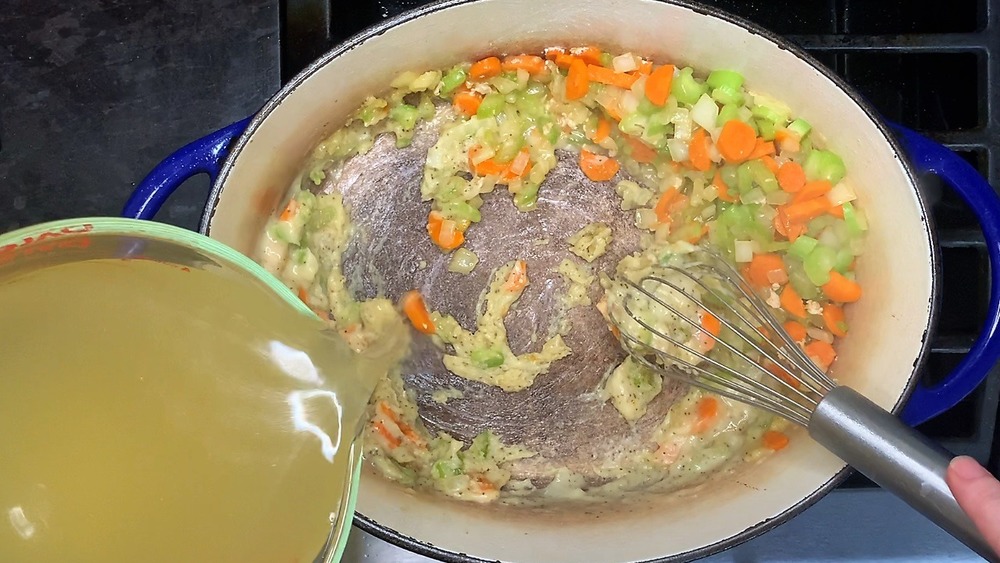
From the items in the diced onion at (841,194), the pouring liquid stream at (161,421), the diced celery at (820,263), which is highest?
the diced onion at (841,194)

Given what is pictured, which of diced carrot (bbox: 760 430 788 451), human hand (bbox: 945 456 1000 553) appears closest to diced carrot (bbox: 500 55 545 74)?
diced carrot (bbox: 760 430 788 451)

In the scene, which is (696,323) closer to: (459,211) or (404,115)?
(459,211)

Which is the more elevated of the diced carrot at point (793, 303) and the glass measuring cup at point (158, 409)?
the diced carrot at point (793, 303)

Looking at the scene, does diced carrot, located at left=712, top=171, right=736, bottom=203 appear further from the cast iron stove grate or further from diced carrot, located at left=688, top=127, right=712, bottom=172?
the cast iron stove grate

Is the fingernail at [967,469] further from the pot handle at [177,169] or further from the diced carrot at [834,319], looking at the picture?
the pot handle at [177,169]

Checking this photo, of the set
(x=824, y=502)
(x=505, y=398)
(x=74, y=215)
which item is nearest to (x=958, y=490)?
(x=824, y=502)

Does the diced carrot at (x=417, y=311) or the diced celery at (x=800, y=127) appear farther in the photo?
the diced carrot at (x=417, y=311)

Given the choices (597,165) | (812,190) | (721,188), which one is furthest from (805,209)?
(597,165)

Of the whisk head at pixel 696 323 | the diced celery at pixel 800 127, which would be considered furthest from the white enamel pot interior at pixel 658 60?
the whisk head at pixel 696 323
